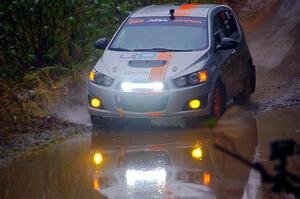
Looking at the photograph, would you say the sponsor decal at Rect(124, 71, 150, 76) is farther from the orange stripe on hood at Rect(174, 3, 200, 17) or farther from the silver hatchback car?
the orange stripe on hood at Rect(174, 3, 200, 17)

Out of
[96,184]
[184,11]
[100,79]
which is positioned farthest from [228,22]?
[96,184]

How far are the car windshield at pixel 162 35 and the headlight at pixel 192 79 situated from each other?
673 millimetres

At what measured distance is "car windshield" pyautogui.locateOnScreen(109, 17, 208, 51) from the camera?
33.8 feet

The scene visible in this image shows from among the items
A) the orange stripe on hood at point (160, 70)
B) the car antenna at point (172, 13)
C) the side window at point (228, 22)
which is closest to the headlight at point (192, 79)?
the orange stripe on hood at point (160, 70)

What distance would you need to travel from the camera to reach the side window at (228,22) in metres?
11.5

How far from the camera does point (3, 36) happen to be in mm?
12555

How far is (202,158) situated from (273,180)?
21.2 ft

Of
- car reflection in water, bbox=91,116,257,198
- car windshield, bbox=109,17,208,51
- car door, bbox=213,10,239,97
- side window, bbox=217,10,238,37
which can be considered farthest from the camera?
side window, bbox=217,10,238,37

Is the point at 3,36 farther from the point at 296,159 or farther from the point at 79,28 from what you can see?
the point at 296,159

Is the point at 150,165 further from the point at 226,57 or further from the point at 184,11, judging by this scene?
the point at 184,11

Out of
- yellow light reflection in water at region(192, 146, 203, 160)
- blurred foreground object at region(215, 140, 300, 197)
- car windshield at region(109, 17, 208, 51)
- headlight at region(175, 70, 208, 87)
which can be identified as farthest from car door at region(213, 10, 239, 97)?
blurred foreground object at region(215, 140, 300, 197)

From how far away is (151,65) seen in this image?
9672 mm

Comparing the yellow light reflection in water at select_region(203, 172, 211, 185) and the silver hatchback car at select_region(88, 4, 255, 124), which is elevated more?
the yellow light reflection in water at select_region(203, 172, 211, 185)

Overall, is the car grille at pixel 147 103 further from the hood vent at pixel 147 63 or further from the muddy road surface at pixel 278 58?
the muddy road surface at pixel 278 58
